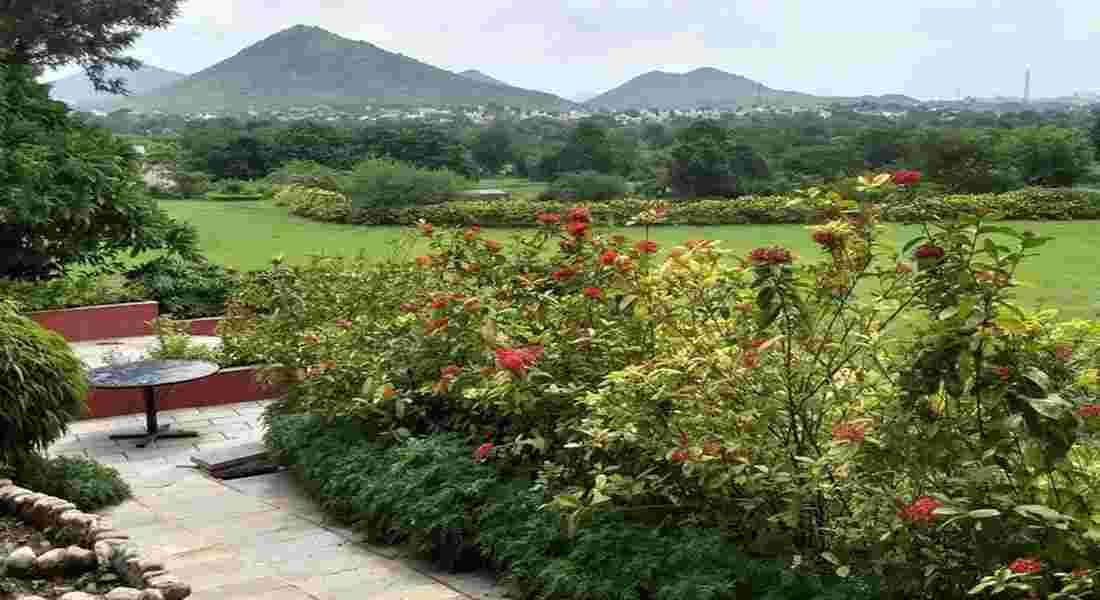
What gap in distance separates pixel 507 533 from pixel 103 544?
1666mm

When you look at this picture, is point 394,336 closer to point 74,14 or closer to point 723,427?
point 723,427

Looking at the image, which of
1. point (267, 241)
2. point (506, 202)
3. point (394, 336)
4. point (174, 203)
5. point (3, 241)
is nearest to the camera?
point (394, 336)

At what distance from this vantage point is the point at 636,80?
16888 cm

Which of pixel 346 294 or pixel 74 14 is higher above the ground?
pixel 74 14

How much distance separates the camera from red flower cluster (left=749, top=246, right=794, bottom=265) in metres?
3.72

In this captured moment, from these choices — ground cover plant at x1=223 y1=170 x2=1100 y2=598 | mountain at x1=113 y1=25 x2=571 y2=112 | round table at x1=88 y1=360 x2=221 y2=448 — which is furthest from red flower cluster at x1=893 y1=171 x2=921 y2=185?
mountain at x1=113 y1=25 x2=571 y2=112

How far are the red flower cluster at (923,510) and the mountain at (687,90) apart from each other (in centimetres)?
14593

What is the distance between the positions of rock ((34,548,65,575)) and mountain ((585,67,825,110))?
5715 inches

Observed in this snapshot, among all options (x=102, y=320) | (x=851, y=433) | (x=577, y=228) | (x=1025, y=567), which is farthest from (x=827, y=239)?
(x=102, y=320)

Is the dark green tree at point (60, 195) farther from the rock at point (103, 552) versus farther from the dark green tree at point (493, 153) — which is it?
the dark green tree at point (493, 153)

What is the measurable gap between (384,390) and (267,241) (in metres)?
18.5

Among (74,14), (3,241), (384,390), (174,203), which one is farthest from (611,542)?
(174,203)

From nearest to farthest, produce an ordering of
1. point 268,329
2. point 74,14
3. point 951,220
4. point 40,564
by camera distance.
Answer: point 951,220, point 40,564, point 268,329, point 74,14

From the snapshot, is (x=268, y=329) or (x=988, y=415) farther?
(x=268, y=329)
